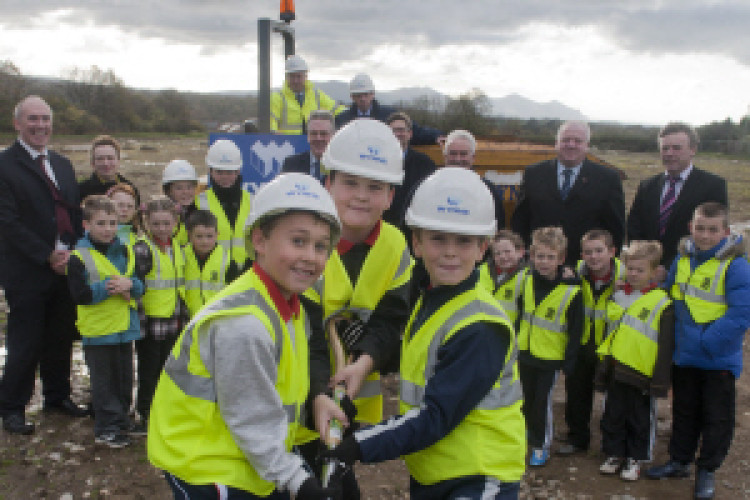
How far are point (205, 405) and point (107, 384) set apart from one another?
3226mm

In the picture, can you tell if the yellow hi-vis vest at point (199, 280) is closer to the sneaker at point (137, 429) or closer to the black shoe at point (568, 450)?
the sneaker at point (137, 429)

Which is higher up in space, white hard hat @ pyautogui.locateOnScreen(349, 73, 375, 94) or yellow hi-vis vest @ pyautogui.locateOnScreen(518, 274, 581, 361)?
white hard hat @ pyautogui.locateOnScreen(349, 73, 375, 94)

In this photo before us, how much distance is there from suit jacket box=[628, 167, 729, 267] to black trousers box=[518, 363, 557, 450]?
146 centimetres

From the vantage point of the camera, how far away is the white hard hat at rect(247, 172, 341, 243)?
2.12 m

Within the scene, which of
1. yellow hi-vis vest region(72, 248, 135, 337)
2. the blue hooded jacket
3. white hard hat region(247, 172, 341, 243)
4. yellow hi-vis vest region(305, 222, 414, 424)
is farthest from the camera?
yellow hi-vis vest region(72, 248, 135, 337)

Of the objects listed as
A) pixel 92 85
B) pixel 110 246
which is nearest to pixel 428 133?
pixel 110 246

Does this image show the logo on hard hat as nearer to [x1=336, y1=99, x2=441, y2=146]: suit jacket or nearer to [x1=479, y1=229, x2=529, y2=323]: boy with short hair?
[x1=479, y1=229, x2=529, y2=323]: boy with short hair

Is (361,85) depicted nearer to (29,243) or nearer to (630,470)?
(29,243)

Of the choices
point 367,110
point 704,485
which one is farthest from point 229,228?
point 704,485

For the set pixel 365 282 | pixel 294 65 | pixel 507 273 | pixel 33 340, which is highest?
pixel 294 65

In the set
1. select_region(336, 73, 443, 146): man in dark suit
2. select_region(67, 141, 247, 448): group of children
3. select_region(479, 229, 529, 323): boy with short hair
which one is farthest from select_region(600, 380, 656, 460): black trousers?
select_region(67, 141, 247, 448): group of children

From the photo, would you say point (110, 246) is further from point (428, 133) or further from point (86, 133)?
point (86, 133)

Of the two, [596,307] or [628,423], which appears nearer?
[628,423]

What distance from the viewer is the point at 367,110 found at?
6.84m
